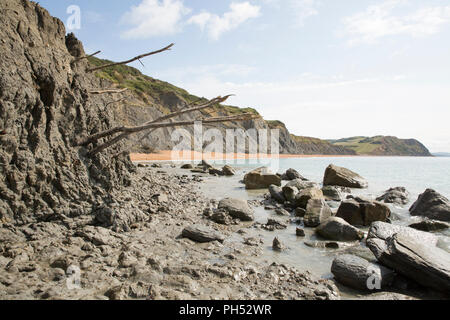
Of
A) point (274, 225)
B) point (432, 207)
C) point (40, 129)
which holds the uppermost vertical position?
point (40, 129)

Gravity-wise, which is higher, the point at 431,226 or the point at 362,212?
the point at 362,212

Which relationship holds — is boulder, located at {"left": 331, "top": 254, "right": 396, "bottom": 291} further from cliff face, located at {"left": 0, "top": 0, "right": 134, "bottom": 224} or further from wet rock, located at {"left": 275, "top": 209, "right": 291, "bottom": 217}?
cliff face, located at {"left": 0, "top": 0, "right": 134, "bottom": 224}

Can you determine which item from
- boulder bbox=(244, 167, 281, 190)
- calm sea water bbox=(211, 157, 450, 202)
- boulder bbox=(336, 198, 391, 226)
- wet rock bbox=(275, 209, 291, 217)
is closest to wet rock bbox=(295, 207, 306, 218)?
wet rock bbox=(275, 209, 291, 217)

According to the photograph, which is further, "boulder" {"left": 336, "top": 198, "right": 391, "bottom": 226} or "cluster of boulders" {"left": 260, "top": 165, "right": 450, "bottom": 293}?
"boulder" {"left": 336, "top": 198, "right": 391, "bottom": 226}

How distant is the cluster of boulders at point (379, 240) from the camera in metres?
4.03

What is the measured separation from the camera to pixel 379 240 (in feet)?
→ 16.9

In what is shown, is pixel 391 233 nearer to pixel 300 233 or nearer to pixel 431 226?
pixel 300 233

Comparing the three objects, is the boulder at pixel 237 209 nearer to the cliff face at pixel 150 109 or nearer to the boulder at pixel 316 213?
the boulder at pixel 316 213

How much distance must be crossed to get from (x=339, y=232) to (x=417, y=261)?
2.32 meters

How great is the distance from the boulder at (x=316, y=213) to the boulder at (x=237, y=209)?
167 centimetres

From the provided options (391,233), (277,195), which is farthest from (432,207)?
(277,195)

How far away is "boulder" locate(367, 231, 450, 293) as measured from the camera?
3.92 metres

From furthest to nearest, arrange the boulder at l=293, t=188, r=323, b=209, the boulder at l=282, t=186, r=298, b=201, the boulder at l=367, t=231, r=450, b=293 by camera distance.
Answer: the boulder at l=282, t=186, r=298, b=201, the boulder at l=293, t=188, r=323, b=209, the boulder at l=367, t=231, r=450, b=293

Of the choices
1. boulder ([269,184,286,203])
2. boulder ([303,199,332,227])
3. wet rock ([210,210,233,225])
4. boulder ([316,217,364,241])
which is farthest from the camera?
boulder ([269,184,286,203])
